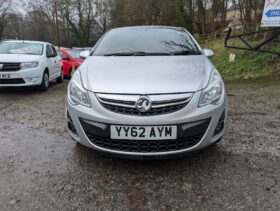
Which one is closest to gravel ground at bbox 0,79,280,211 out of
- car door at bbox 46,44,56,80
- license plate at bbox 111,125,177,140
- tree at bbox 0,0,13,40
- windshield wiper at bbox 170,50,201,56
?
license plate at bbox 111,125,177,140

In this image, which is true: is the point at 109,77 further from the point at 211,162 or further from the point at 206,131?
the point at 211,162

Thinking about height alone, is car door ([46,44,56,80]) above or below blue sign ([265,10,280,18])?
below

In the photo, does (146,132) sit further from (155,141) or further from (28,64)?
(28,64)

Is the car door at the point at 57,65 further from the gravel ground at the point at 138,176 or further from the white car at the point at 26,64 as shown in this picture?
the gravel ground at the point at 138,176

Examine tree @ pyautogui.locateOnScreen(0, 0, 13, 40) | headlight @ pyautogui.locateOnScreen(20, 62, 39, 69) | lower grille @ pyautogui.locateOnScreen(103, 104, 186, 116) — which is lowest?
tree @ pyautogui.locateOnScreen(0, 0, 13, 40)

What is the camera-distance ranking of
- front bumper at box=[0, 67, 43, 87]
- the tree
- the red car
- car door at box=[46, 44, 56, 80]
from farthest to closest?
1. the tree
2. the red car
3. car door at box=[46, 44, 56, 80]
4. front bumper at box=[0, 67, 43, 87]

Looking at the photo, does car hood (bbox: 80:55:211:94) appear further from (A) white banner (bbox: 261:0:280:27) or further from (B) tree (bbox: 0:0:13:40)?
(B) tree (bbox: 0:0:13:40)

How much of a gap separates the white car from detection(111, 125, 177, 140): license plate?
5.02m

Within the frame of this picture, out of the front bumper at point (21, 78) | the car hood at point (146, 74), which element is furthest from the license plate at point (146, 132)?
the front bumper at point (21, 78)

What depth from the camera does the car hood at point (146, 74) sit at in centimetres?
267

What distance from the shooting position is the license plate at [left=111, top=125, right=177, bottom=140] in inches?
99.3

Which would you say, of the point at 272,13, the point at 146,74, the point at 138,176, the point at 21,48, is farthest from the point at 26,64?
the point at 272,13

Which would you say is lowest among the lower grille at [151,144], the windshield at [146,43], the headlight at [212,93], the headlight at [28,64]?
the headlight at [28,64]

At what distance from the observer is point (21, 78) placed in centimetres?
680
